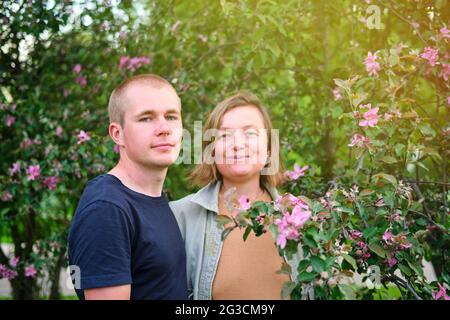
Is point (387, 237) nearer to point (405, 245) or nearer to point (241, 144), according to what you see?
point (405, 245)

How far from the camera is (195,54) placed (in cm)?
391

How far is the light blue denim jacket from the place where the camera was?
83.9 inches

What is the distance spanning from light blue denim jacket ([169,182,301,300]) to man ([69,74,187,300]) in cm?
20

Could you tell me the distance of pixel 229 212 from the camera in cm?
201

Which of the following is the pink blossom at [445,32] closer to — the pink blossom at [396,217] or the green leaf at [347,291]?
the pink blossom at [396,217]

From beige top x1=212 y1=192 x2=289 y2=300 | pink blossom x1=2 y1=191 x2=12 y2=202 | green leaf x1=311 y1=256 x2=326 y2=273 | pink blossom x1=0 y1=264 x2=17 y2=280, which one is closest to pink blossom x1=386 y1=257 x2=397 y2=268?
beige top x1=212 y1=192 x2=289 y2=300

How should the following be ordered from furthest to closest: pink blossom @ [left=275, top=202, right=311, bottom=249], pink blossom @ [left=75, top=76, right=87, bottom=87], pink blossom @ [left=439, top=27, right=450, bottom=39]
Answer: pink blossom @ [left=75, top=76, right=87, bottom=87]
pink blossom @ [left=439, top=27, right=450, bottom=39]
pink blossom @ [left=275, top=202, right=311, bottom=249]

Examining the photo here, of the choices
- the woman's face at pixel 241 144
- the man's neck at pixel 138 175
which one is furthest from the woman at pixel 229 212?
the man's neck at pixel 138 175

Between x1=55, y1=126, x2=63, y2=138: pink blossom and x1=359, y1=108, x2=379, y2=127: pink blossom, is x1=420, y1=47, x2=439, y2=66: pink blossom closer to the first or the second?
x1=359, y1=108, x2=379, y2=127: pink blossom

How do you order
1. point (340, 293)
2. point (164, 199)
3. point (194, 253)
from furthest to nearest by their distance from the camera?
1. point (194, 253)
2. point (164, 199)
3. point (340, 293)

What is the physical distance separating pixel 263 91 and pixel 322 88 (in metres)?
0.40

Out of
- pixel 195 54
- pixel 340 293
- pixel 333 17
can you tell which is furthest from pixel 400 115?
pixel 195 54

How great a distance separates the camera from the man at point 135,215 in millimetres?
1590
